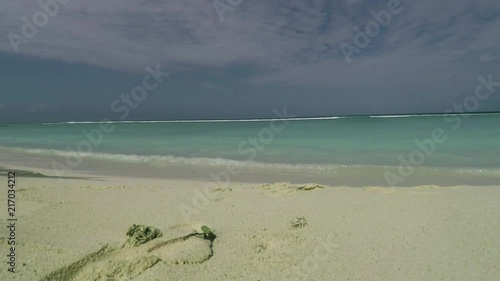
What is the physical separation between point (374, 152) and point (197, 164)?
6.71 m

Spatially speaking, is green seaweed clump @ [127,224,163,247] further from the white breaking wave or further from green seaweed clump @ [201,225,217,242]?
the white breaking wave

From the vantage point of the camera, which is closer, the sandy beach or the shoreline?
the sandy beach

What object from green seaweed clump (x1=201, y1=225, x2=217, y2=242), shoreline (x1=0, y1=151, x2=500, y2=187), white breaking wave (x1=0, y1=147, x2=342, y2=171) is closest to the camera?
green seaweed clump (x1=201, y1=225, x2=217, y2=242)

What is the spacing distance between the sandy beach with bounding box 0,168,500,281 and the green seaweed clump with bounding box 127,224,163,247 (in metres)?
0.08

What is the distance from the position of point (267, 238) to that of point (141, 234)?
3.96 feet

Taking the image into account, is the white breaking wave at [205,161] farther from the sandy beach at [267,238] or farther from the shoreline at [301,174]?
the sandy beach at [267,238]

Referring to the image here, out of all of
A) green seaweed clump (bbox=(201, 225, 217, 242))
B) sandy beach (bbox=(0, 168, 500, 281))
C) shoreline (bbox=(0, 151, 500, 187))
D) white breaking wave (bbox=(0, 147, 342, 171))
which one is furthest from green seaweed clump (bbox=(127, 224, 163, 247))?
white breaking wave (bbox=(0, 147, 342, 171))

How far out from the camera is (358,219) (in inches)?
152

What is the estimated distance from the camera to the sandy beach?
2.73m

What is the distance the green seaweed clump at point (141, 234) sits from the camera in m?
3.18

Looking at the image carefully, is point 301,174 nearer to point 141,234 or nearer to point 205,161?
point 205,161

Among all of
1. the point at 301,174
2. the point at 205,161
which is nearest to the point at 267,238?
the point at 301,174

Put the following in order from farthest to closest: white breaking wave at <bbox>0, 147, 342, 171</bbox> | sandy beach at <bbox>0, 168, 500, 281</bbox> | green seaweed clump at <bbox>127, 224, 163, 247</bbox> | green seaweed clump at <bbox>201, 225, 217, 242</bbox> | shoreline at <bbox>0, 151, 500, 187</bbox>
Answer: white breaking wave at <bbox>0, 147, 342, 171</bbox> < shoreline at <bbox>0, 151, 500, 187</bbox> < green seaweed clump at <bbox>201, 225, 217, 242</bbox> < green seaweed clump at <bbox>127, 224, 163, 247</bbox> < sandy beach at <bbox>0, 168, 500, 281</bbox>

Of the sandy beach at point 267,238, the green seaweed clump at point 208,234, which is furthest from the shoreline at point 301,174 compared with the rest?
the green seaweed clump at point 208,234
